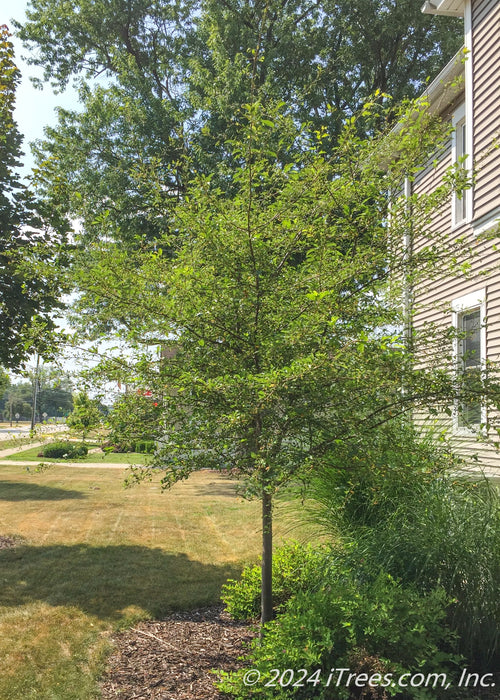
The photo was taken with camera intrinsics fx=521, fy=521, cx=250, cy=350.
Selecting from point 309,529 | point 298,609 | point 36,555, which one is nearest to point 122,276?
point 298,609

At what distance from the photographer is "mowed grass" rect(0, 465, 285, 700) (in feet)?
12.2

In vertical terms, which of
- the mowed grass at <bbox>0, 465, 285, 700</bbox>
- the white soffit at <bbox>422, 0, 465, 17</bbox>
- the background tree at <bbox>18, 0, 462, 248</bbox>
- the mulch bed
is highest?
the background tree at <bbox>18, 0, 462, 248</bbox>

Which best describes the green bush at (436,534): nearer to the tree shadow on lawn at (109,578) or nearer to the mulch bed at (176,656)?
the mulch bed at (176,656)

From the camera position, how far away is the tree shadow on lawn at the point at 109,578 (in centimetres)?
491

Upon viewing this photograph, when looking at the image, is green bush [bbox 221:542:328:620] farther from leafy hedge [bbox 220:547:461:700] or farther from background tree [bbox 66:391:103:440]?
background tree [bbox 66:391:103:440]

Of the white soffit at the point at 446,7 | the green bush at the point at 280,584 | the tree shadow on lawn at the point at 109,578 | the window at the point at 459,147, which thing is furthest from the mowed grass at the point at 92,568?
the white soffit at the point at 446,7

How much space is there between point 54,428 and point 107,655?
1771 millimetres

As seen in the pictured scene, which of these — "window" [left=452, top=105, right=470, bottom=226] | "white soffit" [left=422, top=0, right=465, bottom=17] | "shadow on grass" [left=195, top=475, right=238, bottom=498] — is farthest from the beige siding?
"shadow on grass" [left=195, top=475, right=238, bottom=498]

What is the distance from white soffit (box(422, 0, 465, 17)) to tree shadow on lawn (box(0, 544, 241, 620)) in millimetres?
8840

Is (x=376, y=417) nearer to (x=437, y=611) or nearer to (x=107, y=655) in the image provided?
(x=437, y=611)

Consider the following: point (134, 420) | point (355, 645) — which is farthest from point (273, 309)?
point (355, 645)

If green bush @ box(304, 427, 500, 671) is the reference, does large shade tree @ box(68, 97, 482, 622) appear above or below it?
above

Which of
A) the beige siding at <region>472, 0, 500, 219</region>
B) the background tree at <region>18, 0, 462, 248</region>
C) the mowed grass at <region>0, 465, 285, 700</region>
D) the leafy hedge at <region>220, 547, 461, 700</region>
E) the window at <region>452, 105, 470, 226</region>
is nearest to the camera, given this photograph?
the leafy hedge at <region>220, 547, 461, 700</region>

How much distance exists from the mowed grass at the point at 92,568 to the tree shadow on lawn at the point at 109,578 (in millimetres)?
11
